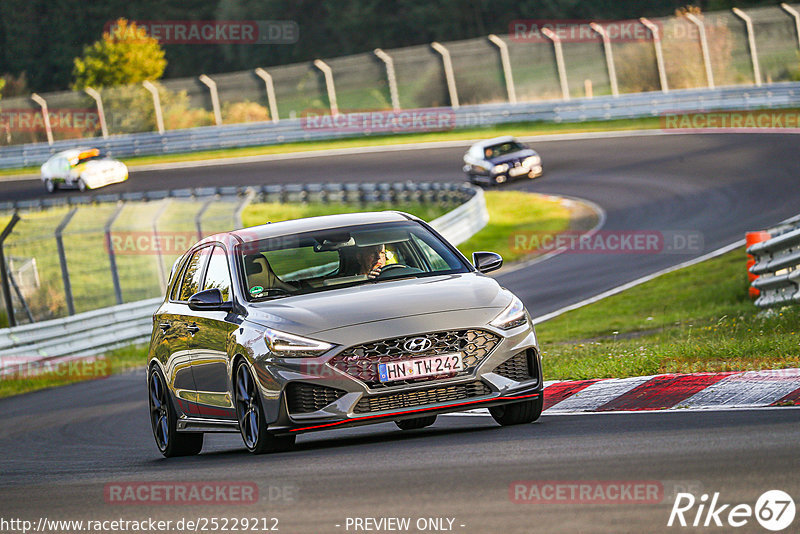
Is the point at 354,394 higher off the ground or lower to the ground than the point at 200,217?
higher

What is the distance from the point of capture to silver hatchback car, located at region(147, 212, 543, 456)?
7.91 m

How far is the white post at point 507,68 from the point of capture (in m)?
51.0

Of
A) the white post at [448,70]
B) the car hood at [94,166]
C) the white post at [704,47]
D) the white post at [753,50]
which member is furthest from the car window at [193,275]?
the white post at [448,70]

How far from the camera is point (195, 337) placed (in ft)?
31.2

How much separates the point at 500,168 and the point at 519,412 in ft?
Result: 101

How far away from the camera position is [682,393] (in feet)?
28.7

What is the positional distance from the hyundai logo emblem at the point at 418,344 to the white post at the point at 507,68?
43.7 m

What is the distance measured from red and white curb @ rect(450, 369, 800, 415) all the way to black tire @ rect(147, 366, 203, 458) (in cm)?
280

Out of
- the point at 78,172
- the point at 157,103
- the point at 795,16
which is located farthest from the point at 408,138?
the point at 795,16

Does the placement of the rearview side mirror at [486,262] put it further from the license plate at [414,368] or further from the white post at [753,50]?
the white post at [753,50]

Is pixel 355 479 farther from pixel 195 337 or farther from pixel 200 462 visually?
pixel 195 337

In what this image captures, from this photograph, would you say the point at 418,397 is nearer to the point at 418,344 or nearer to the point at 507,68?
the point at 418,344

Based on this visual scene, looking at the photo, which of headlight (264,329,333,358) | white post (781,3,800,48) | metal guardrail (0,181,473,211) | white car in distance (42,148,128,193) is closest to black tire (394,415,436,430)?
headlight (264,329,333,358)

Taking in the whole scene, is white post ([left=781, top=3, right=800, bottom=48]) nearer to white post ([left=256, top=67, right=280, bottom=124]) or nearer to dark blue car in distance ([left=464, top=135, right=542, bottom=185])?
dark blue car in distance ([left=464, top=135, right=542, bottom=185])
